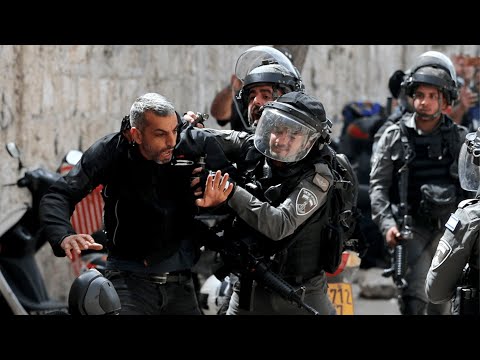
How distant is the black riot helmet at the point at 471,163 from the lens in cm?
473

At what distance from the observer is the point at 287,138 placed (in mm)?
5211

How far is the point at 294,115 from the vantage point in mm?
5211

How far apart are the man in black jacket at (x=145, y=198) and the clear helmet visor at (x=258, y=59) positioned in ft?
3.52

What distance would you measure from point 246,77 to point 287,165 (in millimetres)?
694

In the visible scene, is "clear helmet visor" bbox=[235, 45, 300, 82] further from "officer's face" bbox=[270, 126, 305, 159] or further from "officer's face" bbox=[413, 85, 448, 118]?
"officer's face" bbox=[413, 85, 448, 118]

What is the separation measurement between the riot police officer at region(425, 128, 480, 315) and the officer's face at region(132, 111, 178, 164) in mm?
1221

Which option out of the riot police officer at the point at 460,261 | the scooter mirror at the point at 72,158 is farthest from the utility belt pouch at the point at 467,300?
the scooter mirror at the point at 72,158

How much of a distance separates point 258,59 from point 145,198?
149 cm

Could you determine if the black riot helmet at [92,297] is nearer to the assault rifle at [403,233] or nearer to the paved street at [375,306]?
the assault rifle at [403,233]

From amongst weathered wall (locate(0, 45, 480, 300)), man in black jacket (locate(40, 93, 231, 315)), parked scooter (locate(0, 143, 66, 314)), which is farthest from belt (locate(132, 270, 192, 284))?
weathered wall (locate(0, 45, 480, 300))

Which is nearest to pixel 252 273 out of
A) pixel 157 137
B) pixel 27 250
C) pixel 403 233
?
pixel 157 137
